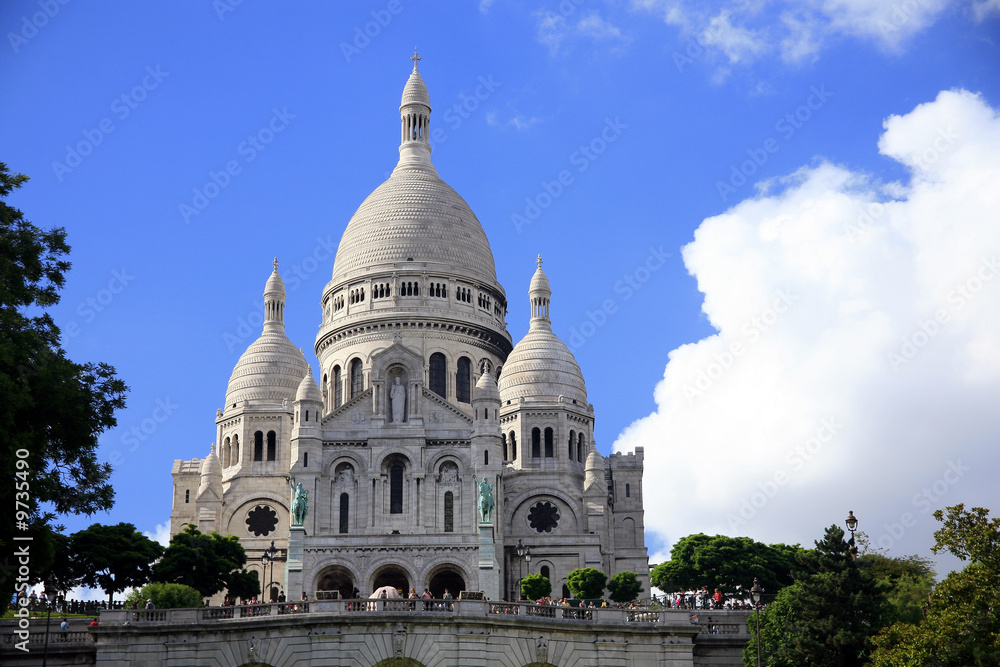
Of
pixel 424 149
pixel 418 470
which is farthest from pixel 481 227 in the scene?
pixel 418 470

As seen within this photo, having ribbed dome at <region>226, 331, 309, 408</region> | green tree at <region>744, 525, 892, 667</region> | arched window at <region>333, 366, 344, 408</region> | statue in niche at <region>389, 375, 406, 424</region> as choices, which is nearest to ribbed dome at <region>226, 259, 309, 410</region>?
ribbed dome at <region>226, 331, 309, 408</region>

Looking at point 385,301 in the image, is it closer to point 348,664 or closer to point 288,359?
point 288,359

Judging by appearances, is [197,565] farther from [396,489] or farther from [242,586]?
[396,489]

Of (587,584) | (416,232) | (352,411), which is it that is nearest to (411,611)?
(587,584)

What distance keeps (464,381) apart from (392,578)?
67.7 ft

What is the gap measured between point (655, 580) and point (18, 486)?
52.3m

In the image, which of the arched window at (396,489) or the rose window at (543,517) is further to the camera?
the rose window at (543,517)

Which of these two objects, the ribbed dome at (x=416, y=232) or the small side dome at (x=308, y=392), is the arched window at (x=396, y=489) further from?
the ribbed dome at (x=416, y=232)

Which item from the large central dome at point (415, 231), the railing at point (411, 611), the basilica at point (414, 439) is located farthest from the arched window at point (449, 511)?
the railing at point (411, 611)

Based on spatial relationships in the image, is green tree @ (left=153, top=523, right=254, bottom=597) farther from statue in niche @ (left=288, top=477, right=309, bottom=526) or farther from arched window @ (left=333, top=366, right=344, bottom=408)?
arched window @ (left=333, top=366, right=344, bottom=408)

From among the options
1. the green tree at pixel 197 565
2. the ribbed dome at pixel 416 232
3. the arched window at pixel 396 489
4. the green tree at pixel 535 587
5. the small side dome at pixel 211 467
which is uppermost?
the ribbed dome at pixel 416 232

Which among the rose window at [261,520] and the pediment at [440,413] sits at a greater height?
the pediment at [440,413]

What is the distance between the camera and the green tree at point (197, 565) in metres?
71.6

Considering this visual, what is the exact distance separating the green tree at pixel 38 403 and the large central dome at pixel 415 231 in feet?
189
